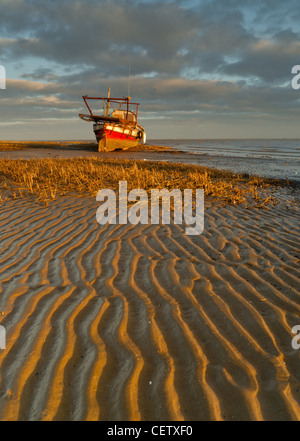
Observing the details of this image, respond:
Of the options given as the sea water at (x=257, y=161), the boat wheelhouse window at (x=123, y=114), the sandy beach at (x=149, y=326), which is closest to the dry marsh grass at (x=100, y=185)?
the sandy beach at (x=149, y=326)

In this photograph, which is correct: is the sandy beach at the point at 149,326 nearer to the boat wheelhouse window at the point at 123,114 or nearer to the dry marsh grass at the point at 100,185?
the dry marsh grass at the point at 100,185

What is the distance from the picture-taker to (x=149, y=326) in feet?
8.03

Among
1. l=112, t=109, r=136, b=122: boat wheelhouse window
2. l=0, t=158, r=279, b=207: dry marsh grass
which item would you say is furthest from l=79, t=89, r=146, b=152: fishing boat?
l=0, t=158, r=279, b=207: dry marsh grass

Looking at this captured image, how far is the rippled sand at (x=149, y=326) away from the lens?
176cm

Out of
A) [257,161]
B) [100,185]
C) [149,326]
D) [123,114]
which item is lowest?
[149,326]

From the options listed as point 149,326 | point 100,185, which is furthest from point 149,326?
point 100,185

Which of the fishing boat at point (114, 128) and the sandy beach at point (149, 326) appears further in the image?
the fishing boat at point (114, 128)

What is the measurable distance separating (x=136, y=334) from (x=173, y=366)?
44 centimetres

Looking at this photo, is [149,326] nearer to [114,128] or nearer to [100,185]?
[100,185]

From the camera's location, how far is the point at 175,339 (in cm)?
230

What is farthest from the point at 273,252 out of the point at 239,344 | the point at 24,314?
the point at 24,314

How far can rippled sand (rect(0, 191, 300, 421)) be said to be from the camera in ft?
5.78
